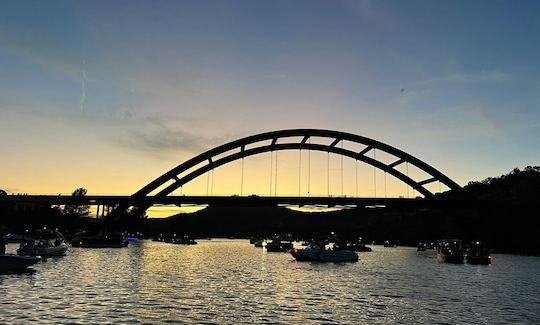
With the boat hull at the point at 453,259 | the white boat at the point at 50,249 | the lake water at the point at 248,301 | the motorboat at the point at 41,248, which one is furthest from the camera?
the boat hull at the point at 453,259

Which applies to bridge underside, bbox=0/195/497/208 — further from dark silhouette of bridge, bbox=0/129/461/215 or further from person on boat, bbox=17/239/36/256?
person on boat, bbox=17/239/36/256

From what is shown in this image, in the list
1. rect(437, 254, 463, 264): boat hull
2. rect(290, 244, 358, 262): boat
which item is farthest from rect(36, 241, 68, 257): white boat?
rect(437, 254, 463, 264): boat hull

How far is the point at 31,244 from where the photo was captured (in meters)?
62.0

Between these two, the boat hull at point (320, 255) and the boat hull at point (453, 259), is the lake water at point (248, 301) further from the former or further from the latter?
the boat hull at point (453, 259)

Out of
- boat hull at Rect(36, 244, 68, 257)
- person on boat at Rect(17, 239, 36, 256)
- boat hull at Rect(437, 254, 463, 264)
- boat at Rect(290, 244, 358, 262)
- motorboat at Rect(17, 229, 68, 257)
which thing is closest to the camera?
person on boat at Rect(17, 239, 36, 256)

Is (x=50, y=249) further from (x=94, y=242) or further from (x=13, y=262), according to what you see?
(x=94, y=242)

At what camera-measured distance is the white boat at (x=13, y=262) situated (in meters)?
39.5

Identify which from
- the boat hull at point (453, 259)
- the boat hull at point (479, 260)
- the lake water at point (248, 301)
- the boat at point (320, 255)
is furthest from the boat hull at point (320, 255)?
the lake water at point (248, 301)

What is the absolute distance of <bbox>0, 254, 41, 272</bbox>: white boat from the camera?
39.5 m

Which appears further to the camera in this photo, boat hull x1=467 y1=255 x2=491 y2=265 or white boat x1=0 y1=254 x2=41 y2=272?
boat hull x1=467 y1=255 x2=491 y2=265

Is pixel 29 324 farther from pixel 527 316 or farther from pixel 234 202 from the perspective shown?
pixel 234 202

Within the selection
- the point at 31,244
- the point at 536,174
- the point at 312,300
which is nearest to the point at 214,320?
the point at 312,300

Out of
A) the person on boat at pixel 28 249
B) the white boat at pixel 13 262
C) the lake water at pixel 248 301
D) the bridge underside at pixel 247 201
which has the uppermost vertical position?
the bridge underside at pixel 247 201

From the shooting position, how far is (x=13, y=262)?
40.2 metres
